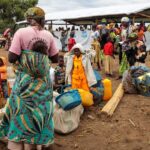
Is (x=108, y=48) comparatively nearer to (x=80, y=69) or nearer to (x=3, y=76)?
(x=80, y=69)

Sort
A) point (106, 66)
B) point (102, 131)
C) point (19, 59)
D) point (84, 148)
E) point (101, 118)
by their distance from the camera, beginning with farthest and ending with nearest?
point (106, 66) < point (101, 118) < point (102, 131) < point (84, 148) < point (19, 59)

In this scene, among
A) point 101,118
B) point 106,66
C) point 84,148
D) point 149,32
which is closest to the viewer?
point 84,148

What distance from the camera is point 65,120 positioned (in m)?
5.65

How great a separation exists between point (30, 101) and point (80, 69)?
10.3 ft

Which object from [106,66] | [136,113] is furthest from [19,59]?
[106,66]

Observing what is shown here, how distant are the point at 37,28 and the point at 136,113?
312 cm

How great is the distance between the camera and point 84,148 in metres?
5.09

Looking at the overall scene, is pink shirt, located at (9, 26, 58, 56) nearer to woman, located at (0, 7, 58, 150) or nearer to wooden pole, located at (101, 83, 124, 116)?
woman, located at (0, 7, 58, 150)

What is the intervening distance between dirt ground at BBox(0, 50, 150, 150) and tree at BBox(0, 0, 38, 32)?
1230 inches

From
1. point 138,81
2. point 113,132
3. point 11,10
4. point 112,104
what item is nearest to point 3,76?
point 112,104

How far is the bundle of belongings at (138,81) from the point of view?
26.3 feet

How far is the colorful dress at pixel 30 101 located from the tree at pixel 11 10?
33.4 meters

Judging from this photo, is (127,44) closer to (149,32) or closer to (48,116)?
(48,116)

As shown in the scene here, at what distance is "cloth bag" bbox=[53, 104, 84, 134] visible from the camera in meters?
5.55
